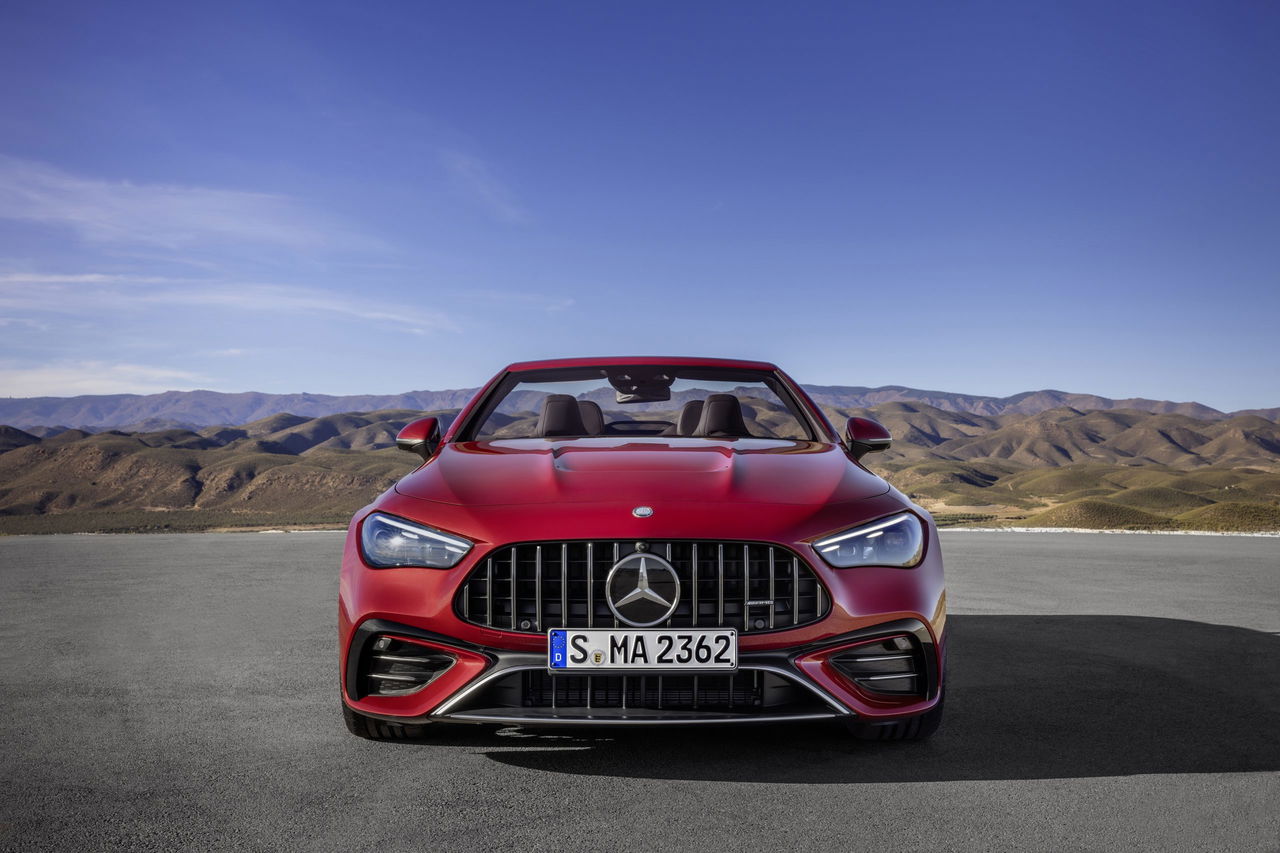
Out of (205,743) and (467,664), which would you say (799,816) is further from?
(205,743)

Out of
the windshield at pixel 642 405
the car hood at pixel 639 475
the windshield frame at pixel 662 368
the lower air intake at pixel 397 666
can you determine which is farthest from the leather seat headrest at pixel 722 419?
the lower air intake at pixel 397 666

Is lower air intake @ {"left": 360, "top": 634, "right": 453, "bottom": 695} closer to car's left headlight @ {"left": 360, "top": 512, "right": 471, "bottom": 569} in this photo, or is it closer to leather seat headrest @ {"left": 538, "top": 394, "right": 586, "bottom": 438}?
car's left headlight @ {"left": 360, "top": 512, "right": 471, "bottom": 569}

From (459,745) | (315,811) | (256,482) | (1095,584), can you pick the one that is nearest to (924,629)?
(459,745)

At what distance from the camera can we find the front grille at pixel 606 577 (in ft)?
10.2

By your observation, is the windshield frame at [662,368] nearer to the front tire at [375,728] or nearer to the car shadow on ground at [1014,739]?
the car shadow on ground at [1014,739]

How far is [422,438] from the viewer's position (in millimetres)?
4559

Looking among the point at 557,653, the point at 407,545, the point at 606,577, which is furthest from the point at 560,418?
the point at 557,653

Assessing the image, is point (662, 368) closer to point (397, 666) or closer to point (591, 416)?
point (591, 416)

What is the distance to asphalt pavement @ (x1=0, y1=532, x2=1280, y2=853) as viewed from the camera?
271 centimetres

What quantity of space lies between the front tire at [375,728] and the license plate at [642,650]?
704 millimetres

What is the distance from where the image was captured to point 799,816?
282cm

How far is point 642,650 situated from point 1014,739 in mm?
1655

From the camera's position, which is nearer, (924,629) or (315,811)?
(315,811)

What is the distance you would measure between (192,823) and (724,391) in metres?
3.23
